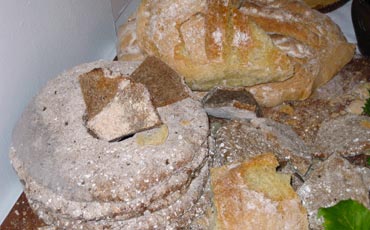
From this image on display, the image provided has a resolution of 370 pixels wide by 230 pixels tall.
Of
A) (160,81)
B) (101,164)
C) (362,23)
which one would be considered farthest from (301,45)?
(101,164)

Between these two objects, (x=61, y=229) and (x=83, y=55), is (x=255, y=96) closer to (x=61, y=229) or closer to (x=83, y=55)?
(x=83, y=55)

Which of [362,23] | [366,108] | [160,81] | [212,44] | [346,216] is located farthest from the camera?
[362,23]

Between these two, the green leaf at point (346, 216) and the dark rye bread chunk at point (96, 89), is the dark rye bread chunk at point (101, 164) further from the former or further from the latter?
the green leaf at point (346, 216)

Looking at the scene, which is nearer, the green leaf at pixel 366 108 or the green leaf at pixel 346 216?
the green leaf at pixel 346 216

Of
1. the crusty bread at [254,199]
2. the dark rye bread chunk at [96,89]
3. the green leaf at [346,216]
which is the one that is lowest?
the green leaf at [346,216]

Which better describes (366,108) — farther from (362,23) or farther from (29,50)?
(29,50)

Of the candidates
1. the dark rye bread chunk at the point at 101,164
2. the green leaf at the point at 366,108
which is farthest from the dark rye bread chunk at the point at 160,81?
the green leaf at the point at 366,108

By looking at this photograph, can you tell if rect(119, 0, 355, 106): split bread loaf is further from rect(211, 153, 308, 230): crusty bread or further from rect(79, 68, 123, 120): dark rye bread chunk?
rect(211, 153, 308, 230): crusty bread
